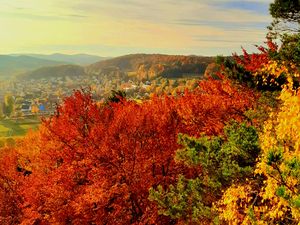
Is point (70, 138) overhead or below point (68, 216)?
overhead

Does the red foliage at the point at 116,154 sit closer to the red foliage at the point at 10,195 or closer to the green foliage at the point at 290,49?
the red foliage at the point at 10,195

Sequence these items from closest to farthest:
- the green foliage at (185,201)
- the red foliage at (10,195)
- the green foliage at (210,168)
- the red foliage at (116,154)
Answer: the green foliage at (210,168)
the green foliage at (185,201)
the red foliage at (116,154)
the red foliage at (10,195)

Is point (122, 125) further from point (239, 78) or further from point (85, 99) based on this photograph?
point (239, 78)

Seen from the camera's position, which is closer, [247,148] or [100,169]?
[247,148]

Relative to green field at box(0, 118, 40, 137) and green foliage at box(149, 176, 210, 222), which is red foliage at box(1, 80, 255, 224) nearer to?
green foliage at box(149, 176, 210, 222)

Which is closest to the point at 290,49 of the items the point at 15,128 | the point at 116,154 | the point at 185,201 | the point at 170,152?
the point at 185,201

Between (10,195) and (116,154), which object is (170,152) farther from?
(10,195)

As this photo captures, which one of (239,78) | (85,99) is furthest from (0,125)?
(239,78)

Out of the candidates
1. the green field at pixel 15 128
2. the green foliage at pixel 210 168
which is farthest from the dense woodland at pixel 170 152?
the green field at pixel 15 128
